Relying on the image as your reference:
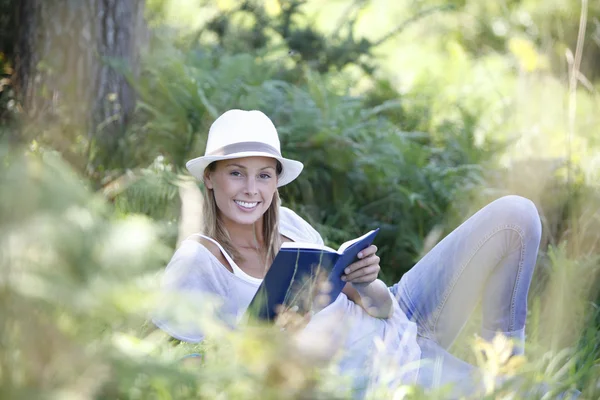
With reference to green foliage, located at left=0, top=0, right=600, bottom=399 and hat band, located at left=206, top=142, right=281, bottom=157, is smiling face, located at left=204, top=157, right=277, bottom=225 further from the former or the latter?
green foliage, located at left=0, top=0, right=600, bottom=399

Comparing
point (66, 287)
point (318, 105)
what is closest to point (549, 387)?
point (66, 287)

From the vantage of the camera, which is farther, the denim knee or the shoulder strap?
the denim knee

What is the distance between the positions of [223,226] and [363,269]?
0.57m

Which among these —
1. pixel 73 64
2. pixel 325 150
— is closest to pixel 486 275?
pixel 325 150

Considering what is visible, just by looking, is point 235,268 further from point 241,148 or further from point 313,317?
point 241,148

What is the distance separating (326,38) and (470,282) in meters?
3.42

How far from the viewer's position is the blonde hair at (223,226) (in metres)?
2.78

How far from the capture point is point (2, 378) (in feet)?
4.24

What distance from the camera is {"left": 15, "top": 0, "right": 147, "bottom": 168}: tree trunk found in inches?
167

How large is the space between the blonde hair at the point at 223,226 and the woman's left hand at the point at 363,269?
0.31m

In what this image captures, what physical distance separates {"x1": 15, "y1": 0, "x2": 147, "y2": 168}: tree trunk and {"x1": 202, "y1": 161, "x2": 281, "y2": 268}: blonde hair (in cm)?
160

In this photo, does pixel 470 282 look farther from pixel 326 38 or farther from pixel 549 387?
pixel 326 38

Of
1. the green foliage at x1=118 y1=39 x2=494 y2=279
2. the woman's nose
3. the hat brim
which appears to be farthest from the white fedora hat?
the green foliage at x1=118 y1=39 x2=494 y2=279

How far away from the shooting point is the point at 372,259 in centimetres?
265
